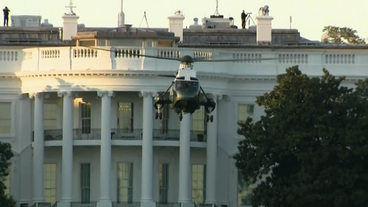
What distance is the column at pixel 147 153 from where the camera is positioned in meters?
113

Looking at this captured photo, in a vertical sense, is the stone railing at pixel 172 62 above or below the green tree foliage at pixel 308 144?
above

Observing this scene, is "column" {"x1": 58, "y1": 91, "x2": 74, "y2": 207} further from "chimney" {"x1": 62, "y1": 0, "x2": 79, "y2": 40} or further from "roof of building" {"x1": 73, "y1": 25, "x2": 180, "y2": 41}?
"chimney" {"x1": 62, "y1": 0, "x2": 79, "y2": 40}

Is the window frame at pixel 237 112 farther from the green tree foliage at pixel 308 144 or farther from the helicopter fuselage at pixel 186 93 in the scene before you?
the helicopter fuselage at pixel 186 93

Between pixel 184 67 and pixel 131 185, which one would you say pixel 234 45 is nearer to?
pixel 131 185

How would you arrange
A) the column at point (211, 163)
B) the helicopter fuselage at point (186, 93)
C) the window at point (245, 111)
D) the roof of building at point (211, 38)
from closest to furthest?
the helicopter fuselage at point (186, 93) < the column at point (211, 163) < the window at point (245, 111) < the roof of building at point (211, 38)

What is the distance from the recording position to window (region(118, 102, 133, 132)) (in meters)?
117

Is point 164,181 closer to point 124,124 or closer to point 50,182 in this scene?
point 124,124

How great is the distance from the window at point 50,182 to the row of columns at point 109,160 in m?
1.67

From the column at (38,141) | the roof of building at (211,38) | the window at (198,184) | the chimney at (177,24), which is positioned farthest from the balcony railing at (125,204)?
the chimney at (177,24)

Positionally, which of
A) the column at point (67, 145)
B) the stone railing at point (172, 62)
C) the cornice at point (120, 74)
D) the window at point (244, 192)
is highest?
the stone railing at point (172, 62)

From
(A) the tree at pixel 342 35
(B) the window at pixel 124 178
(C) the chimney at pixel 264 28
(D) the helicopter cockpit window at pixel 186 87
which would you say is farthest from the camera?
(A) the tree at pixel 342 35

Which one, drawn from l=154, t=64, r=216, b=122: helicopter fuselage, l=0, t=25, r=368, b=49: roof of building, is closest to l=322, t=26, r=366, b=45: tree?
l=0, t=25, r=368, b=49: roof of building

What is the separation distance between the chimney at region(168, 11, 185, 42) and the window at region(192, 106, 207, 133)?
6.72m

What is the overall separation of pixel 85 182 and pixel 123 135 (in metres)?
3.29
